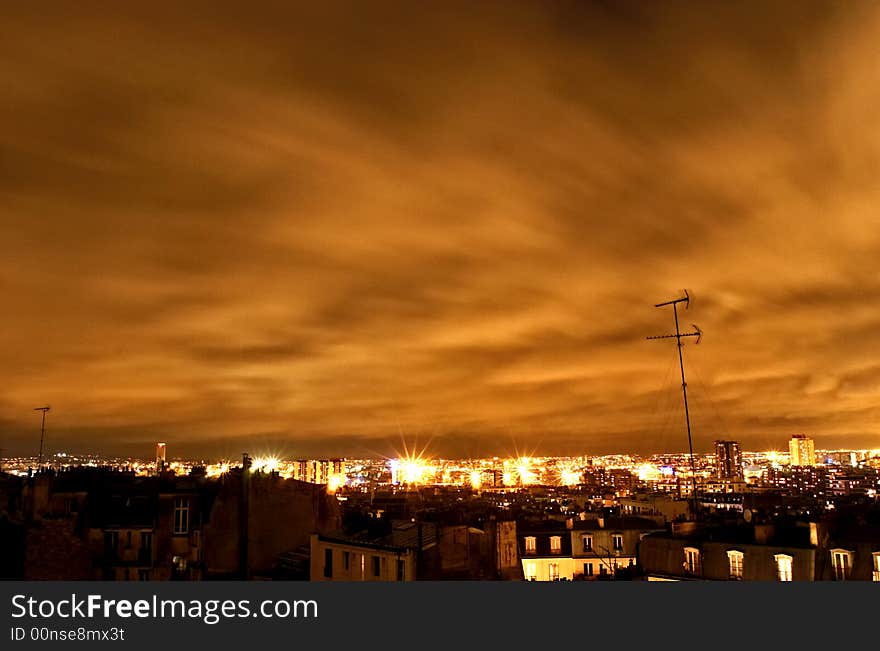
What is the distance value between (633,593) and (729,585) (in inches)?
50.9

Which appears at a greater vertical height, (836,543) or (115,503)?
(115,503)

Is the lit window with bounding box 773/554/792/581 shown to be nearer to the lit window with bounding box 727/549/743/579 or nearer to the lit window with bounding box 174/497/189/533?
the lit window with bounding box 727/549/743/579

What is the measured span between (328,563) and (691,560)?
16.6 meters

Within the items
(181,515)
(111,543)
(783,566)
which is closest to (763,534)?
(783,566)

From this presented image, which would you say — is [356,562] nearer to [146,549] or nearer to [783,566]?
[146,549]

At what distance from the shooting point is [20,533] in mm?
35281

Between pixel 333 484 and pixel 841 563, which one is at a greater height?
pixel 333 484

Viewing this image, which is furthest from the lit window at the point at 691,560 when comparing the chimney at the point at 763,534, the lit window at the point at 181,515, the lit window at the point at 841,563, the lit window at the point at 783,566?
the lit window at the point at 181,515

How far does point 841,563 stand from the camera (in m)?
29.5

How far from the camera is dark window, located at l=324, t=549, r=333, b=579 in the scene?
33219 millimetres

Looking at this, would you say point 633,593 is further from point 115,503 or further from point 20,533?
point 115,503

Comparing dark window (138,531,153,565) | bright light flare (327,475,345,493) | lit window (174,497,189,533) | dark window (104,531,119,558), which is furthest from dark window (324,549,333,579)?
Answer: bright light flare (327,475,345,493)

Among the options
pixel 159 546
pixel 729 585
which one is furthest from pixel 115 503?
pixel 729 585

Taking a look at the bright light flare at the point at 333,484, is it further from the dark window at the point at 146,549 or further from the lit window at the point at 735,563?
the lit window at the point at 735,563
